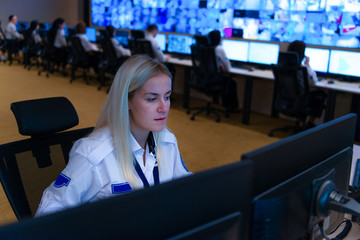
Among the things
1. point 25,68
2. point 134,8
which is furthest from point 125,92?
point 25,68

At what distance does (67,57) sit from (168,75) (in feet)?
25.2

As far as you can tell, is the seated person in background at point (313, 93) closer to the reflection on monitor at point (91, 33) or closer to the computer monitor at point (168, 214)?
the computer monitor at point (168, 214)

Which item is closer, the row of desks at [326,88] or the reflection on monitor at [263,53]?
the row of desks at [326,88]

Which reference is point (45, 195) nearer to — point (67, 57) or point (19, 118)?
point (19, 118)

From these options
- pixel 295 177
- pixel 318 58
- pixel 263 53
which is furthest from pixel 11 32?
pixel 295 177

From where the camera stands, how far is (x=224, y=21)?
20.6ft

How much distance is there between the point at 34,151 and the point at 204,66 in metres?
3.87

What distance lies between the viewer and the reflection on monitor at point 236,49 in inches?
223

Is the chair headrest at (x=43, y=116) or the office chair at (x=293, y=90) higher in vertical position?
the chair headrest at (x=43, y=116)

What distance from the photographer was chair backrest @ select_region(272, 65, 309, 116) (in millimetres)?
4129

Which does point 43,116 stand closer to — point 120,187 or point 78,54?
point 120,187

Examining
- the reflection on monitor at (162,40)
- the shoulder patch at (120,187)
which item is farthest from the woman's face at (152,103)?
the reflection on monitor at (162,40)

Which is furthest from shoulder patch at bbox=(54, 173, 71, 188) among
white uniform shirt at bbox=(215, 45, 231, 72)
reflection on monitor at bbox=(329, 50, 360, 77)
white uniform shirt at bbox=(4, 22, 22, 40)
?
white uniform shirt at bbox=(4, 22, 22, 40)

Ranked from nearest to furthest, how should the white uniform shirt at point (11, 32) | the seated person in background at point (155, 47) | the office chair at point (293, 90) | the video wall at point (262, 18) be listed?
the office chair at point (293, 90) < the video wall at point (262, 18) < the seated person in background at point (155, 47) < the white uniform shirt at point (11, 32)
